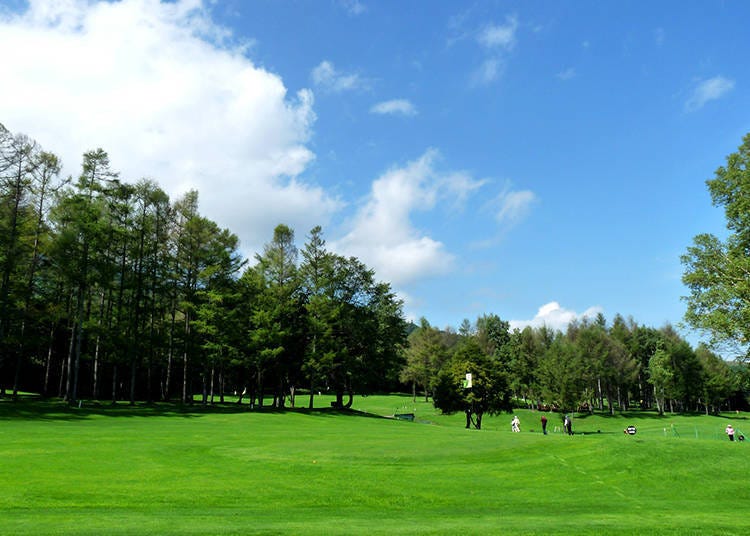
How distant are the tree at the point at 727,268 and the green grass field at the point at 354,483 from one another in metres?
8.70

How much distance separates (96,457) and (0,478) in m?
4.51

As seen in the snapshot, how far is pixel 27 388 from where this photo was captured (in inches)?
2864

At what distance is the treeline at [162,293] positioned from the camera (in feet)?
136

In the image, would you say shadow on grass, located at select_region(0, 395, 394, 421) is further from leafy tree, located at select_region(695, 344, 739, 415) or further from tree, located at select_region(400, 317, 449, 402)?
leafy tree, located at select_region(695, 344, 739, 415)

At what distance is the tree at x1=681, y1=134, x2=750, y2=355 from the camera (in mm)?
31592

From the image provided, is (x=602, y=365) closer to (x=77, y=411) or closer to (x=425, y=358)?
(x=425, y=358)

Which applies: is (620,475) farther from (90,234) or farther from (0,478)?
(90,234)

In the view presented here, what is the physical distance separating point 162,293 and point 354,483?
39574 mm

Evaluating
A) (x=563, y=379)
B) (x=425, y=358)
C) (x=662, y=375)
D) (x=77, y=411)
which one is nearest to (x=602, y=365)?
(x=662, y=375)

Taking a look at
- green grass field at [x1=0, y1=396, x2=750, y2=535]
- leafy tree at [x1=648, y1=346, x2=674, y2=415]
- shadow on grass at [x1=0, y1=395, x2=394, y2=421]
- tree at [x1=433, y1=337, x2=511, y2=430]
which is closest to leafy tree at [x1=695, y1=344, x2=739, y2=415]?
leafy tree at [x1=648, y1=346, x2=674, y2=415]

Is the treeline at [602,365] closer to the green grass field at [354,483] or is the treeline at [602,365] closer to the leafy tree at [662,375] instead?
the leafy tree at [662,375]

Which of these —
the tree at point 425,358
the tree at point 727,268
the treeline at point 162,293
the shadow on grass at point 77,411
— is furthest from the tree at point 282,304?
the tree at point 425,358

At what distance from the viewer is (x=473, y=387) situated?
5969cm

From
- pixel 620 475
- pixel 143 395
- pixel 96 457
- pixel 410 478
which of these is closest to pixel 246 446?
pixel 96 457
